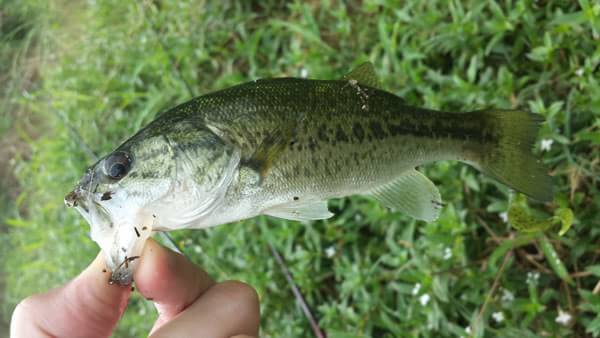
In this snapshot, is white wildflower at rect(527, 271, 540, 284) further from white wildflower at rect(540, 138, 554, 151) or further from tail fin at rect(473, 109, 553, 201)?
tail fin at rect(473, 109, 553, 201)

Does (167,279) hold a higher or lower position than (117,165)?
lower

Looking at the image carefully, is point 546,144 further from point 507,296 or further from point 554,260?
point 507,296

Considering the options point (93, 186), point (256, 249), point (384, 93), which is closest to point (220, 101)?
point (93, 186)

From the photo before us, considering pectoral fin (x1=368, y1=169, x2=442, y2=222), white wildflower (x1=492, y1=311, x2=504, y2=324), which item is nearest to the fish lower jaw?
pectoral fin (x1=368, y1=169, x2=442, y2=222)

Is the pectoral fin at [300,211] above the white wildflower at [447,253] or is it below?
above

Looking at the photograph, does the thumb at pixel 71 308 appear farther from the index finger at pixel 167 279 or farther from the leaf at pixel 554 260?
the leaf at pixel 554 260

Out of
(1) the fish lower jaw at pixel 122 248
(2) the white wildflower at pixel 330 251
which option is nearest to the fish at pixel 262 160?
(1) the fish lower jaw at pixel 122 248

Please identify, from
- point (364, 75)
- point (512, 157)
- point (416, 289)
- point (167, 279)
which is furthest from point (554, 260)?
point (167, 279)
